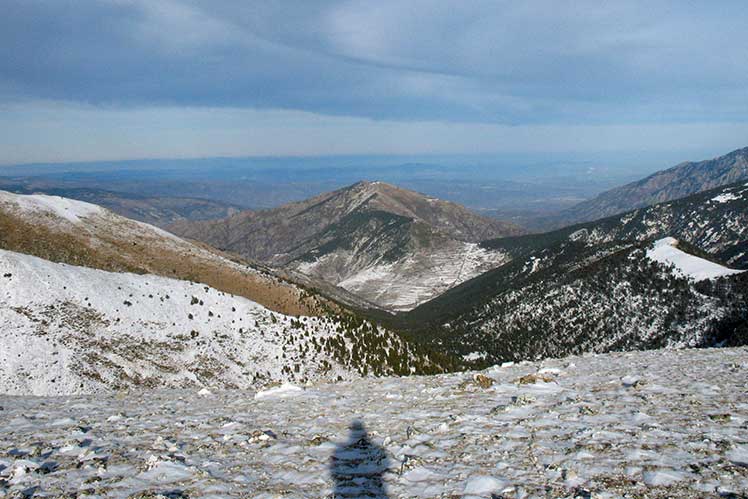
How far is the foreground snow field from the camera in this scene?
290 inches

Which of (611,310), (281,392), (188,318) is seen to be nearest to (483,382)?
(281,392)

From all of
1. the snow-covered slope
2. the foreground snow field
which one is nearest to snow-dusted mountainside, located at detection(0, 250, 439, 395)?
the foreground snow field

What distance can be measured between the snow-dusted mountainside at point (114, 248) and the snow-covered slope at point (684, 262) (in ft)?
296

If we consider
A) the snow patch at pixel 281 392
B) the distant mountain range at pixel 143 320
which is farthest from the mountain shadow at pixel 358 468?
the distant mountain range at pixel 143 320

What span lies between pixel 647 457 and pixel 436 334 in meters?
141

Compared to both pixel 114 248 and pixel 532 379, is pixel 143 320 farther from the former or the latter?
pixel 532 379

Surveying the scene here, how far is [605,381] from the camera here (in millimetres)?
15648

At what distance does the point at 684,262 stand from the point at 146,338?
400 feet

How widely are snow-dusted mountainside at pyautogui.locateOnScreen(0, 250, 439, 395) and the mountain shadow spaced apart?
3017cm

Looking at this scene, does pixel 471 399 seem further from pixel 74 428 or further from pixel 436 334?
pixel 436 334

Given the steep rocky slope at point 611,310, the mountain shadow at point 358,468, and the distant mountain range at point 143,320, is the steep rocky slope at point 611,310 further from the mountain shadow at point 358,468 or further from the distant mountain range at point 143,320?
the mountain shadow at point 358,468

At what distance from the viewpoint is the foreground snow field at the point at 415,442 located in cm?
738

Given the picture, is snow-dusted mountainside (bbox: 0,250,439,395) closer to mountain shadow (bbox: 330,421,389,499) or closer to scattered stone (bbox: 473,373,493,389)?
scattered stone (bbox: 473,373,493,389)

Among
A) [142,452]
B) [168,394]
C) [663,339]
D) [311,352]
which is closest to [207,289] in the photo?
[311,352]
